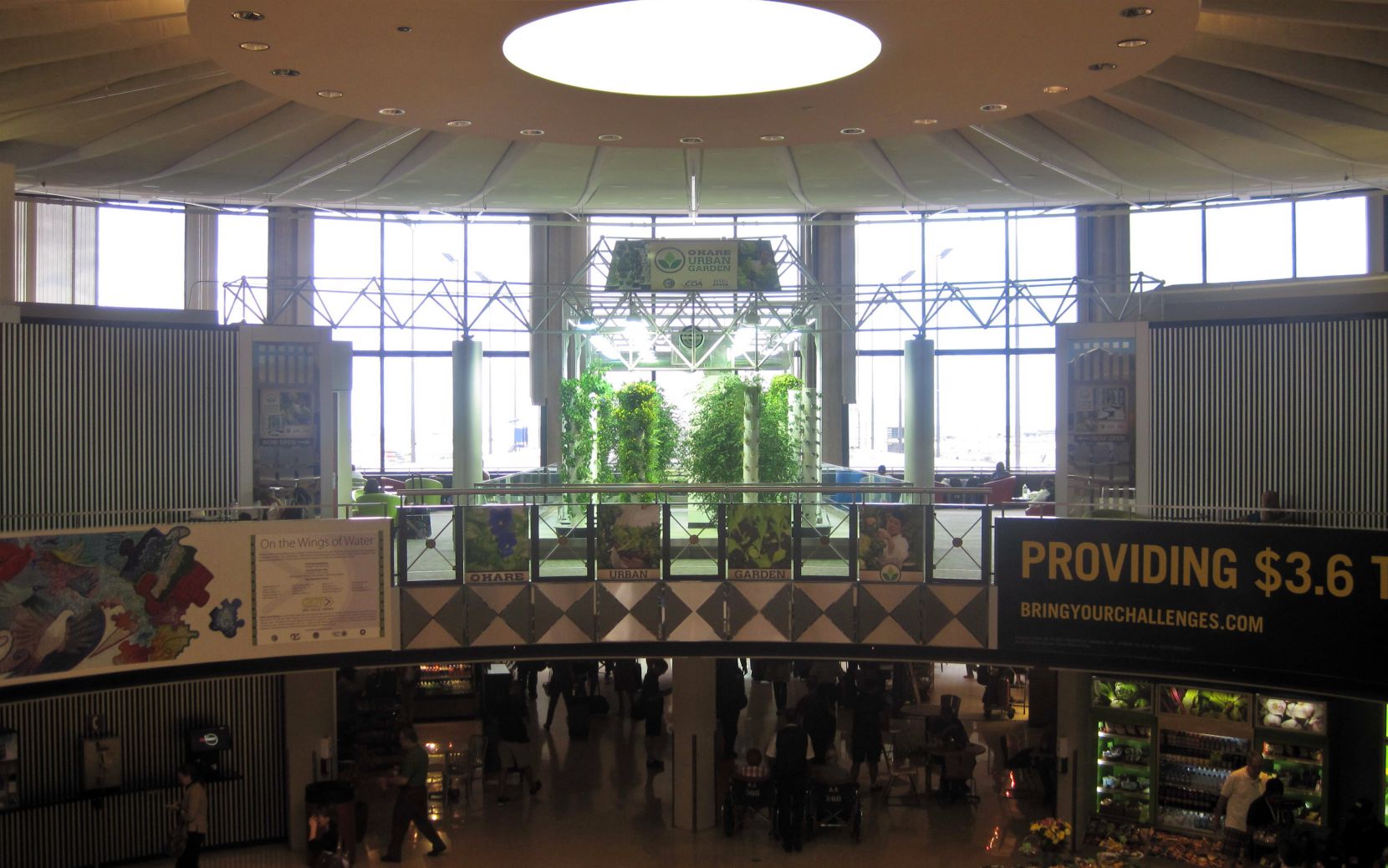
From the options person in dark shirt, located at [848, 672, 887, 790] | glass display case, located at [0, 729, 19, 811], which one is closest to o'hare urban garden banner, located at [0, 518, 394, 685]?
glass display case, located at [0, 729, 19, 811]

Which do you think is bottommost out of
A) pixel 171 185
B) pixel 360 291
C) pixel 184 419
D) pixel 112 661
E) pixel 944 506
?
pixel 112 661

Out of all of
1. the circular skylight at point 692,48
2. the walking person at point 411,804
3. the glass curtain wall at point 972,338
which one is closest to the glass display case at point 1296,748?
the circular skylight at point 692,48

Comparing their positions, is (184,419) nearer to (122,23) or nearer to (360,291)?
(122,23)

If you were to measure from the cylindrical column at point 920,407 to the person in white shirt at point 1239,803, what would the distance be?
25.3 ft

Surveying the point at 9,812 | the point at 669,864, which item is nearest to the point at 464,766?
the point at 669,864

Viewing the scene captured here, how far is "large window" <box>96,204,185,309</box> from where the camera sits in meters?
25.1

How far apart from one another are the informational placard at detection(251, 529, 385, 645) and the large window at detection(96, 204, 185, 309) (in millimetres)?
14677

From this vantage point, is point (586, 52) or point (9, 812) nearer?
point (586, 52)

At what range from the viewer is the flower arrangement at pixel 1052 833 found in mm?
12188

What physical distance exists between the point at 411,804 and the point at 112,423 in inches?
214

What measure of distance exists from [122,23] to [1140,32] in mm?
8216

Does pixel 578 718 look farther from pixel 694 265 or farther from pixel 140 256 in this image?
pixel 140 256

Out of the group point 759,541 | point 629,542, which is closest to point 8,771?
point 629,542

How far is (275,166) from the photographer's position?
18.2 m
